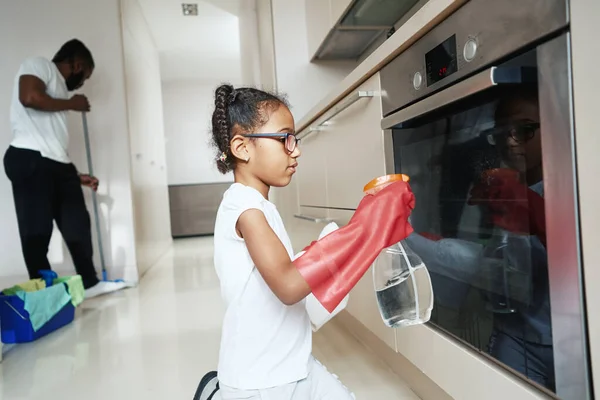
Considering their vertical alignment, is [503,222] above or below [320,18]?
below

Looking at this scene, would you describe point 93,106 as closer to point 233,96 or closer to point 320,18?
point 320,18

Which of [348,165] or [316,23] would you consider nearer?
[348,165]

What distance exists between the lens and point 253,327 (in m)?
0.70

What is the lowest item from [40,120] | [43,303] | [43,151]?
[43,303]

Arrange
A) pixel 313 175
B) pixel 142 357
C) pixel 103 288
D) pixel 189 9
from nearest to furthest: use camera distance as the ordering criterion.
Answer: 1. pixel 142 357
2. pixel 313 175
3. pixel 103 288
4. pixel 189 9

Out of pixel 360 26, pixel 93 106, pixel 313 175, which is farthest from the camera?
pixel 93 106

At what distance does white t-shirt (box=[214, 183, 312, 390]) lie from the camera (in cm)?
69

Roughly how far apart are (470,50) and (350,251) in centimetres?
39

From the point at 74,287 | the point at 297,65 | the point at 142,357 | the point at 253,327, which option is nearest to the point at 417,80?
the point at 253,327

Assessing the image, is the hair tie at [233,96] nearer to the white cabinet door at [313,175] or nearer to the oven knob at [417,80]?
the oven knob at [417,80]

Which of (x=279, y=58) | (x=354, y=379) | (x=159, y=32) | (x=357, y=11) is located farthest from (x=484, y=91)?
(x=159, y=32)

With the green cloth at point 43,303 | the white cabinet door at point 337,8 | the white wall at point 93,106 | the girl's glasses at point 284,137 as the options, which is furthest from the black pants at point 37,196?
the girl's glasses at point 284,137

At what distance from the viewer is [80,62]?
2.45 meters

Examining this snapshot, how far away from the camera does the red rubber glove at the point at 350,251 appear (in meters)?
0.58
